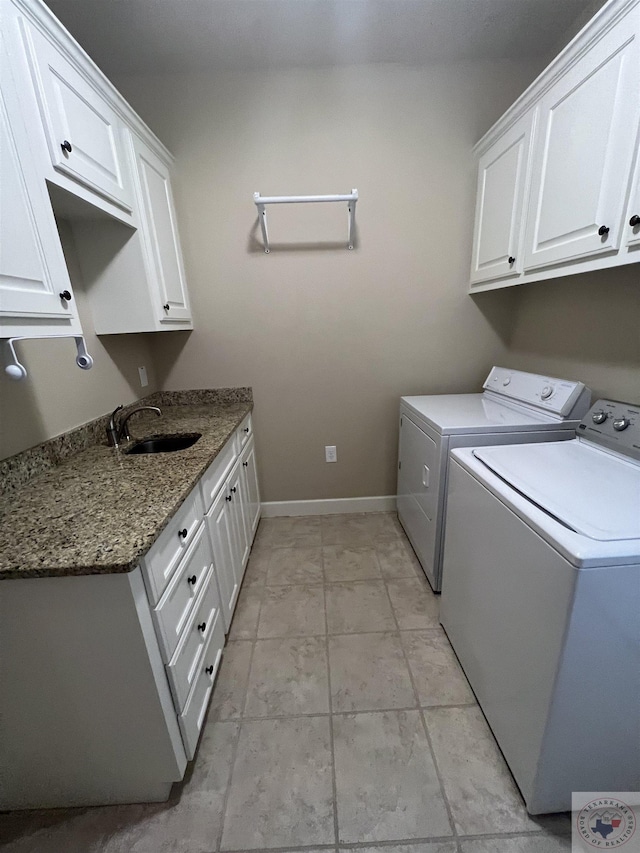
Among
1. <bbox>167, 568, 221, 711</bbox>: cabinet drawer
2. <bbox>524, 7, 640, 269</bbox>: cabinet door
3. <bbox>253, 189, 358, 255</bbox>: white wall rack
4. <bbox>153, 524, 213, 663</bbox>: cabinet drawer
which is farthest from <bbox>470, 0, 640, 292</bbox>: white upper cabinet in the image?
<bbox>167, 568, 221, 711</bbox>: cabinet drawer

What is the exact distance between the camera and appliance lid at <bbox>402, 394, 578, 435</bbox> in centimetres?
151

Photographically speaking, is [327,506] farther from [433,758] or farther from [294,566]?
[433,758]

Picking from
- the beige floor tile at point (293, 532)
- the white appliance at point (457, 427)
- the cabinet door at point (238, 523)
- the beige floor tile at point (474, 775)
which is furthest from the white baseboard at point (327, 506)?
the beige floor tile at point (474, 775)

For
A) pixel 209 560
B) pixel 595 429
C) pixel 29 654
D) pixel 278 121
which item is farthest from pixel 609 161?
pixel 29 654

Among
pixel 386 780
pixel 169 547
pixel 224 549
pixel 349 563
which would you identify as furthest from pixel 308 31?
pixel 386 780

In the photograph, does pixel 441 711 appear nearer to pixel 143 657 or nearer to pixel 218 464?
pixel 143 657

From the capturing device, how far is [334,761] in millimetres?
1104

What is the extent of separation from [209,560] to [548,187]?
201 cm

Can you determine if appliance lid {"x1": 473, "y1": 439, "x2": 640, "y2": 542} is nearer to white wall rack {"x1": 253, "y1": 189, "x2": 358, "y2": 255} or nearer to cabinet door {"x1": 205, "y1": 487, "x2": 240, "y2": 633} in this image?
cabinet door {"x1": 205, "y1": 487, "x2": 240, "y2": 633}

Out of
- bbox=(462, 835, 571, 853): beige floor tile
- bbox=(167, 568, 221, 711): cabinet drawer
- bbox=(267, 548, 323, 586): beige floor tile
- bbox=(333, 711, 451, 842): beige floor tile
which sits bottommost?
bbox=(462, 835, 571, 853): beige floor tile

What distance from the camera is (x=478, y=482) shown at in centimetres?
112

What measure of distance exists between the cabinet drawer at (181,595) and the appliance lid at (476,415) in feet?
3.69

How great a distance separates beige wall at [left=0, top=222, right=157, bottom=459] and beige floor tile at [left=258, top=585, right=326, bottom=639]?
1.25 metres

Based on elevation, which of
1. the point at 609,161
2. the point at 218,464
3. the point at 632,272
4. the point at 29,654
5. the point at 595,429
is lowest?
the point at 29,654
